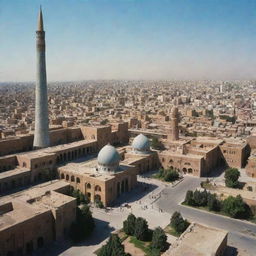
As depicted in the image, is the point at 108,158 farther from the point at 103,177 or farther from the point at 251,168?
the point at 251,168

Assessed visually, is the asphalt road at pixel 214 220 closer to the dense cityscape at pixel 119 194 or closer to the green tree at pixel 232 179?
the dense cityscape at pixel 119 194

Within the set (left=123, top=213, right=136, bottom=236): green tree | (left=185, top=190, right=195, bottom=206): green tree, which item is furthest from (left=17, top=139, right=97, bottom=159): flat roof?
(left=185, top=190, right=195, bottom=206): green tree

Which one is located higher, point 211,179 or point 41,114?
point 41,114

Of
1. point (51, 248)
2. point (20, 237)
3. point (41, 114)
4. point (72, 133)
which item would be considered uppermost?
point (41, 114)

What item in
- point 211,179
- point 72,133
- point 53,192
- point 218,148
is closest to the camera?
point 53,192

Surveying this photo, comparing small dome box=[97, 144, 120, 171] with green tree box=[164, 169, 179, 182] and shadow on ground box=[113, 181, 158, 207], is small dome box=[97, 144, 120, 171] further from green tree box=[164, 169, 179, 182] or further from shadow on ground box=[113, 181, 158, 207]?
green tree box=[164, 169, 179, 182]

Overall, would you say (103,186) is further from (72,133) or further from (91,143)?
(72,133)

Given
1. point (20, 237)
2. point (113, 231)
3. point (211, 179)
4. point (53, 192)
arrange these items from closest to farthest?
point (20, 237) → point (113, 231) → point (53, 192) → point (211, 179)

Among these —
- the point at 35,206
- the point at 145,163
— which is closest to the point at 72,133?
the point at 145,163
